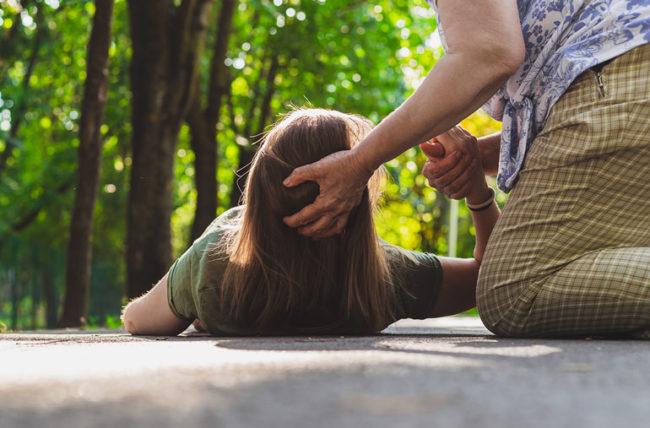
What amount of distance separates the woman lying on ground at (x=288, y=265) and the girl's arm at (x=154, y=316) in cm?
1

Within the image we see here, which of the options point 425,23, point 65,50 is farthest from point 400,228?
point 65,50

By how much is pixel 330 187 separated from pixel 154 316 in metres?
1.22

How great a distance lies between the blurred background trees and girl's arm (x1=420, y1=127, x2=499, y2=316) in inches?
232

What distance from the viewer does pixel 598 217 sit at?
11.9ft

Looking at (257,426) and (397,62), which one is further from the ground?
(397,62)

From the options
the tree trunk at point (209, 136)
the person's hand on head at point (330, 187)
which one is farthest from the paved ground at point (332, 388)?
the tree trunk at point (209, 136)

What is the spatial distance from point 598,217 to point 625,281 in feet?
0.96

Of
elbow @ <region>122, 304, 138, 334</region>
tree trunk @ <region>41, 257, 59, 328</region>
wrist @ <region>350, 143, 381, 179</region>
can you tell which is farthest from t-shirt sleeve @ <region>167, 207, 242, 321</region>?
tree trunk @ <region>41, 257, 59, 328</region>

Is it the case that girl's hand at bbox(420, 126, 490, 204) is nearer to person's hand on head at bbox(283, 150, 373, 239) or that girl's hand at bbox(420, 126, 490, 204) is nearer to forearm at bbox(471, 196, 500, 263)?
forearm at bbox(471, 196, 500, 263)

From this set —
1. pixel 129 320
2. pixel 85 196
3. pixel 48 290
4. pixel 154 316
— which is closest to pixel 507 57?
pixel 154 316

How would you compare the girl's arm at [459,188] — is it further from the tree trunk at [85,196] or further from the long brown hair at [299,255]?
the tree trunk at [85,196]

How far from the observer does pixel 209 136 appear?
1335cm

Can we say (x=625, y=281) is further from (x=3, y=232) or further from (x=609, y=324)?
(x=3, y=232)

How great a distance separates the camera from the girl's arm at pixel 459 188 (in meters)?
4.41
